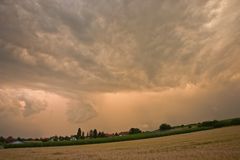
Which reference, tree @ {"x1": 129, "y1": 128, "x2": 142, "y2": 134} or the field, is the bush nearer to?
the field

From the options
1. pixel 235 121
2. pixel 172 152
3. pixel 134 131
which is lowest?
pixel 172 152

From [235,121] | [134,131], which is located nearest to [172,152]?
[235,121]

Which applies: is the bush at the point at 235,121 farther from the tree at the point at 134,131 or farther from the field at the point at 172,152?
the tree at the point at 134,131

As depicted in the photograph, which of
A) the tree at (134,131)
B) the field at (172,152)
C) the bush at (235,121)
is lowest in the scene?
the field at (172,152)

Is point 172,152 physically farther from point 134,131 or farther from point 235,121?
point 134,131

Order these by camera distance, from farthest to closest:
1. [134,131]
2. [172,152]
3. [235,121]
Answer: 1. [134,131]
2. [235,121]
3. [172,152]

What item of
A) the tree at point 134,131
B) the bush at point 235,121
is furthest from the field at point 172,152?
the tree at point 134,131

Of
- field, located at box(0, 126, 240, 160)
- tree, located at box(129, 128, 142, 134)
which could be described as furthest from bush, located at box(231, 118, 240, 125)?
tree, located at box(129, 128, 142, 134)

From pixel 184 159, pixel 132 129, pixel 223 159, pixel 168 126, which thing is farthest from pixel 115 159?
pixel 132 129

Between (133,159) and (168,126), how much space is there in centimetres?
9603

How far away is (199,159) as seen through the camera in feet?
69.5

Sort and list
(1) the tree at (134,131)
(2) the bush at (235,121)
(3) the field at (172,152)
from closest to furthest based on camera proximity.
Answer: (3) the field at (172,152) < (2) the bush at (235,121) < (1) the tree at (134,131)

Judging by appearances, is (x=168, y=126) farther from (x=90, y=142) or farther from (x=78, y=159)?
(x=78, y=159)

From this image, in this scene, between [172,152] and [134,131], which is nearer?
[172,152]
